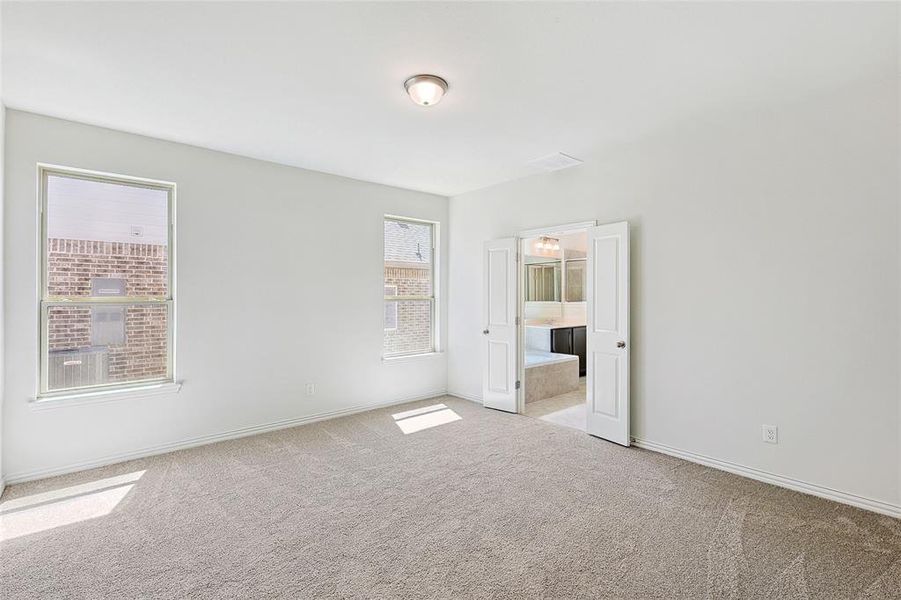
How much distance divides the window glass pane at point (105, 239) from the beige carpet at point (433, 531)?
145 centimetres

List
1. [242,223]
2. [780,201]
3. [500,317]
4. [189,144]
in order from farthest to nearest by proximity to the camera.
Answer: [500,317] < [242,223] < [189,144] < [780,201]

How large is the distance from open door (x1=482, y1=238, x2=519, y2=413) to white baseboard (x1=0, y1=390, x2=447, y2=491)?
1.10 m

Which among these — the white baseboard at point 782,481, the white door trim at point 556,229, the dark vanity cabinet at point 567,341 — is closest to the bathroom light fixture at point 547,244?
the dark vanity cabinet at point 567,341

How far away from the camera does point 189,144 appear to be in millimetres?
3707

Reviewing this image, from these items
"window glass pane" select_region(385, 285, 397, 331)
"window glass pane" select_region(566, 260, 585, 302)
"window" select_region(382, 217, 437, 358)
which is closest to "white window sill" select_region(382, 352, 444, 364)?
"window" select_region(382, 217, 437, 358)

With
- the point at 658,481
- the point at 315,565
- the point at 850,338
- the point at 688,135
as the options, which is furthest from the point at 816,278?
the point at 315,565

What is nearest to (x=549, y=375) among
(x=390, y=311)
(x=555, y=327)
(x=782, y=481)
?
(x=555, y=327)

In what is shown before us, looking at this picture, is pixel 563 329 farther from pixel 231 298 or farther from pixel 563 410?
pixel 231 298

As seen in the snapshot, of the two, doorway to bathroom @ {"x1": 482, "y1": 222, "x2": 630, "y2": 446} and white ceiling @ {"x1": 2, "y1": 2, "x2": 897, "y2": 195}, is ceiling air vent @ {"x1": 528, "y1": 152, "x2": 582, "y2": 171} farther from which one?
doorway to bathroom @ {"x1": 482, "y1": 222, "x2": 630, "y2": 446}

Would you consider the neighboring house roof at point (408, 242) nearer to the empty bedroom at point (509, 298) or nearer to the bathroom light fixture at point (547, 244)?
the empty bedroom at point (509, 298)

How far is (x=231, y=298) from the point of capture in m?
3.94

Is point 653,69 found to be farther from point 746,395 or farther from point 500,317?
point 500,317

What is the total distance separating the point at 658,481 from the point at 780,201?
212 cm

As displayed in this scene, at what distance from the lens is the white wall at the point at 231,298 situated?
3.07m
